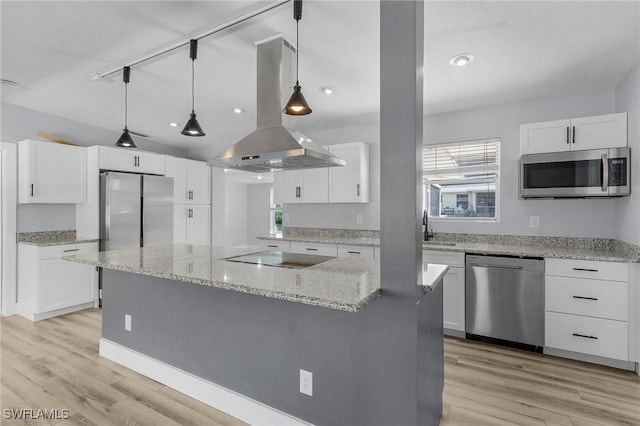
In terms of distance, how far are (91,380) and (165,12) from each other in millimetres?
2604

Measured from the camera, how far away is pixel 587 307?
2711 mm

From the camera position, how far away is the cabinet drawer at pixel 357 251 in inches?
144

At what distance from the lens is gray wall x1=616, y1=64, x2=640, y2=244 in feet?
8.48

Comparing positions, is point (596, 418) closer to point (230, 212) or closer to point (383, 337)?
point (383, 337)

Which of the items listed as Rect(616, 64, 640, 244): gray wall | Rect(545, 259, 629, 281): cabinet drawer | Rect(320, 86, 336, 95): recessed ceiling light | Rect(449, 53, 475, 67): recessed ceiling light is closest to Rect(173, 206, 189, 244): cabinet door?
Rect(320, 86, 336, 95): recessed ceiling light

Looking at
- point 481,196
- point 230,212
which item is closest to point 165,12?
point 481,196

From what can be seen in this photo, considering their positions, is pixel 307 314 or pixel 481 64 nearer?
pixel 307 314

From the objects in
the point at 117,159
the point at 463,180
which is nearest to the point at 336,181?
the point at 463,180

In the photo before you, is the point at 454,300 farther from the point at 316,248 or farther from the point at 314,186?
the point at 314,186

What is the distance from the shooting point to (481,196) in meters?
3.82

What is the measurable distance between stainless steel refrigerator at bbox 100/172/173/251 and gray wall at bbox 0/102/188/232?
23.7 inches

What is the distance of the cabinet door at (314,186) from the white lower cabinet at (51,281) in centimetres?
276

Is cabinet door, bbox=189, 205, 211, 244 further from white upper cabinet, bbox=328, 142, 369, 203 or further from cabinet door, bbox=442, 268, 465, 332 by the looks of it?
cabinet door, bbox=442, 268, 465, 332

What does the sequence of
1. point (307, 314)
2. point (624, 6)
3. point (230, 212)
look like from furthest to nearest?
point (230, 212) → point (624, 6) → point (307, 314)
